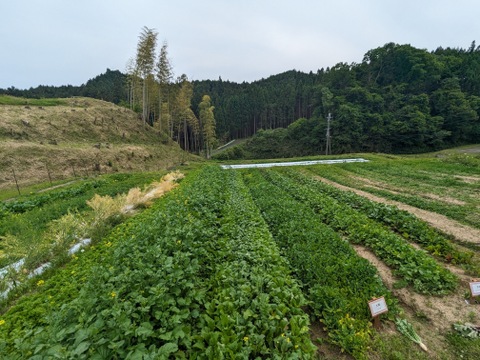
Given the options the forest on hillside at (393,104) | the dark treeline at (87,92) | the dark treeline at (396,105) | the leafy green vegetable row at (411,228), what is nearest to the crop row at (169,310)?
the leafy green vegetable row at (411,228)

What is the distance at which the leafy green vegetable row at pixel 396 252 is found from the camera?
4430 millimetres

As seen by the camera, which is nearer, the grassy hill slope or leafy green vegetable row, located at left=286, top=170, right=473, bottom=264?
leafy green vegetable row, located at left=286, top=170, right=473, bottom=264

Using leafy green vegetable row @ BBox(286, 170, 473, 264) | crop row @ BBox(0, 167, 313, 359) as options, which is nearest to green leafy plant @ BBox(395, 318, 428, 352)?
crop row @ BBox(0, 167, 313, 359)

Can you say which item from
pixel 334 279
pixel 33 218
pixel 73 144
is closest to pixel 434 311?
pixel 334 279

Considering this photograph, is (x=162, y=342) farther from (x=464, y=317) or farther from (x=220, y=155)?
(x=220, y=155)

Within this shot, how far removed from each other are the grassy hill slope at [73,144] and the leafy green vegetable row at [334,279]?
783 inches

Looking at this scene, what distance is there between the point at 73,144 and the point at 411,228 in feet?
92.9

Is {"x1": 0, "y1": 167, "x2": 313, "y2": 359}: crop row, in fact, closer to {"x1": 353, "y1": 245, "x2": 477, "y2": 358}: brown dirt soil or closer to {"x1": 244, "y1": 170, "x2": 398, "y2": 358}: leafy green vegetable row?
{"x1": 244, "y1": 170, "x2": 398, "y2": 358}: leafy green vegetable row

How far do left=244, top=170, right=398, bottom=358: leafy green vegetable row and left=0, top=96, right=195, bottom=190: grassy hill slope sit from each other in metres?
19.9

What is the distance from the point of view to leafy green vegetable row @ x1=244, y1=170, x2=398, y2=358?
3447mm

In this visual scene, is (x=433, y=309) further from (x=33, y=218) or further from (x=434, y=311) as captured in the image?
(x=33, y=218)

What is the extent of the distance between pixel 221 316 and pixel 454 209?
9734 mm

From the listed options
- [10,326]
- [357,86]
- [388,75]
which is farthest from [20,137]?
[388,75]

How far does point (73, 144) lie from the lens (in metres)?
23.8
